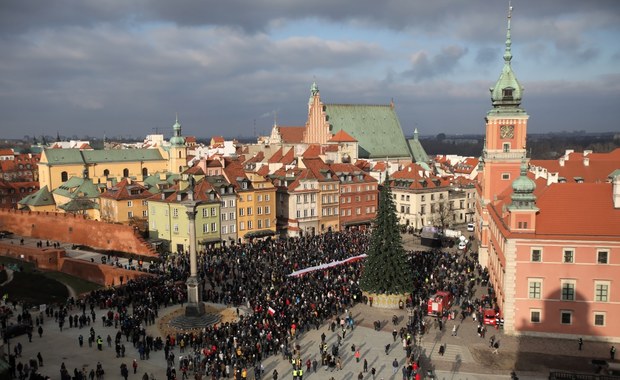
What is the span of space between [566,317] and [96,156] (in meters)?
82.6

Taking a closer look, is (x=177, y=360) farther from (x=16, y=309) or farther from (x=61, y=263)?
(x=61, y=263)

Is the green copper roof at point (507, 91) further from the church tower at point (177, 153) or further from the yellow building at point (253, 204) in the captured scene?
the church tower at point (177, 153)

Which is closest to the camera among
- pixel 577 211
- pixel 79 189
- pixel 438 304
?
pixel 577 211

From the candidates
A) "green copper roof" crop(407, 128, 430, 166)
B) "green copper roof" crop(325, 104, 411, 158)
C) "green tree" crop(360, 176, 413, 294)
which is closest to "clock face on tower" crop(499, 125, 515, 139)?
"green tree" crop(360, 176, 413, 294)

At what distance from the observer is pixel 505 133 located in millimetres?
53469

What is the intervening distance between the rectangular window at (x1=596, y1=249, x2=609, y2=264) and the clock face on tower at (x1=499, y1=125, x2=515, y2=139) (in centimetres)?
2096

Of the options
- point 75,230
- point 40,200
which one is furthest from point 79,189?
point 75,230

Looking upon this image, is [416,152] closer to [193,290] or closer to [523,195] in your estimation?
[523,195]

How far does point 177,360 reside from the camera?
1265 inches

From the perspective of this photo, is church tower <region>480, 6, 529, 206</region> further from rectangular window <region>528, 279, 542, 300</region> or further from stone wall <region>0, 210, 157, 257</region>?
stone wall <region>0, 210, 157, 257</region>

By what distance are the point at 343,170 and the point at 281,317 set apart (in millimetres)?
43196

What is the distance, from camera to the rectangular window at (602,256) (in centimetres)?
A: 3428

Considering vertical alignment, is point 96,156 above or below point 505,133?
below

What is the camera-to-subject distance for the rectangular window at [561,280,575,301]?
114 ft
